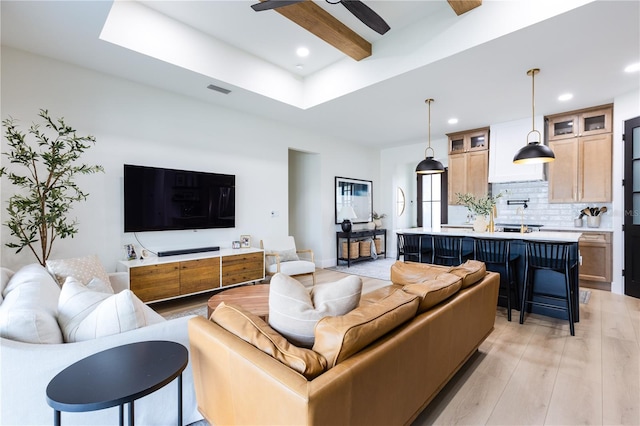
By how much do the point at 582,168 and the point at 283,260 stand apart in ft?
16.5

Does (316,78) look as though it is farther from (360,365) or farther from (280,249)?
(360,365)

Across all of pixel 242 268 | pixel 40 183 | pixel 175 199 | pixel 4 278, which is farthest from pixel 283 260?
pixel 4 278

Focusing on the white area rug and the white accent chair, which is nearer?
the white accent chair

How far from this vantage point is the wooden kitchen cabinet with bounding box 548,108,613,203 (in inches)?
177

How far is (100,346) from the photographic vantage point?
1404 mm

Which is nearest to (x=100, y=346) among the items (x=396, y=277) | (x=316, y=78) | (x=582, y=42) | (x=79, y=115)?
(x=396, y=277)

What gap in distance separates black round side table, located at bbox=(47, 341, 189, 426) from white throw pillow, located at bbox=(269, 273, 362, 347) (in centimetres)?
45

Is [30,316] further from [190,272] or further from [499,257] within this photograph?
[499,257]

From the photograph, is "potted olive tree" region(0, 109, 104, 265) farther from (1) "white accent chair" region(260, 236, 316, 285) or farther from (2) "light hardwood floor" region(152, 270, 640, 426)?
(2) "light hardwood floor" region(152, 270, 640, 426)

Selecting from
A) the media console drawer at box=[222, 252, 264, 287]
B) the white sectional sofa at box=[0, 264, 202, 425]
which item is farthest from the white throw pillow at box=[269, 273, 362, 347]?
the media console drawer at box=[222, 252, 264, 287]

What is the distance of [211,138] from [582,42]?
4.53 m

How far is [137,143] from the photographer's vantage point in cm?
379

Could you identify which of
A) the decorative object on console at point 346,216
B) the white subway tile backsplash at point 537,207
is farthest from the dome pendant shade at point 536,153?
the decorative object on console at point 346,216

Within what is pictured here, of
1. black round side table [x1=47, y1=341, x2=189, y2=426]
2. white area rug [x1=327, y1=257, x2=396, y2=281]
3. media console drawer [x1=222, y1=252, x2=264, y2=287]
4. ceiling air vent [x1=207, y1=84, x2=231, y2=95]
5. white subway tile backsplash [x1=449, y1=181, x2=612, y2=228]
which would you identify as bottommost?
white area rug [x1=327, y1=257, x2=396, y2=281]
